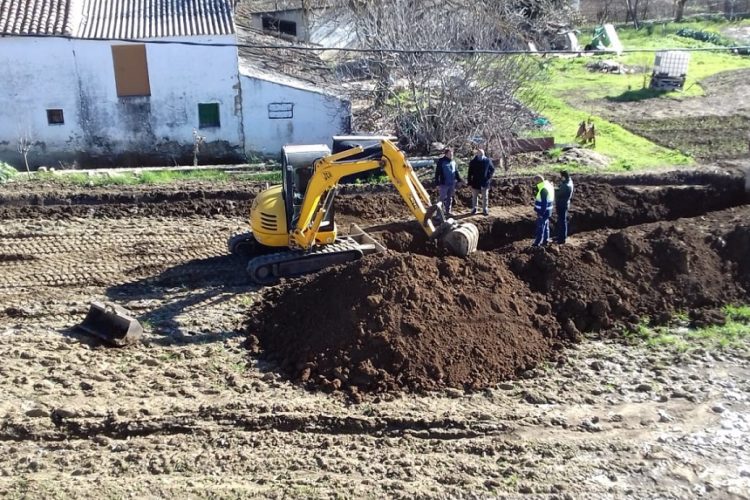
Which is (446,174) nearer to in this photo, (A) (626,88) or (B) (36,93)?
(B) (36,93)

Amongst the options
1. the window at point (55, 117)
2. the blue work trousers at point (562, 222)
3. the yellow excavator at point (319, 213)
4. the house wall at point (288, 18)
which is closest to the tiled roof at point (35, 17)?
the window at point (55, 117)

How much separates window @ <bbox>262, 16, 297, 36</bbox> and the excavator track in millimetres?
20546

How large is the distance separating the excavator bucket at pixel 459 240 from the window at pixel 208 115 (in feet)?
36.0

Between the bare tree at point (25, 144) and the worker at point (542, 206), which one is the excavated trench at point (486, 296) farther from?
the bare tree at point (25, 144)

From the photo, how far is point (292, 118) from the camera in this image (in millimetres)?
21328

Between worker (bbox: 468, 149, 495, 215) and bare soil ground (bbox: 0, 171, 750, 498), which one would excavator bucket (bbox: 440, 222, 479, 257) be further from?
worker (bbox: 468, 149, 495, 215)

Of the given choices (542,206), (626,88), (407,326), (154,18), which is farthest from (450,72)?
(626,88)

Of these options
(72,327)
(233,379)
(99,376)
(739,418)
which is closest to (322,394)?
(233,379)

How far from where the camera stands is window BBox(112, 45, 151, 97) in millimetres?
20625

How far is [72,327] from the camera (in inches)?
460

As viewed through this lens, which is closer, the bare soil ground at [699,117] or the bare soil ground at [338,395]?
the bare soil ground at [338,395]

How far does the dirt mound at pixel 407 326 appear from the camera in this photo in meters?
10.4

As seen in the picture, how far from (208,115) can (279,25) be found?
1172cm

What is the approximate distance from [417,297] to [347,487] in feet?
11.4
